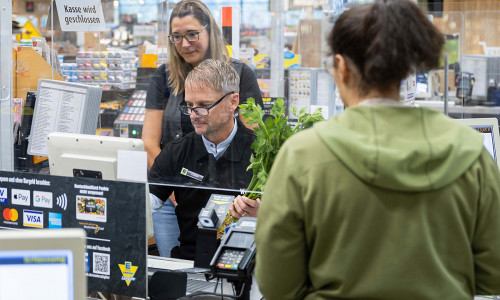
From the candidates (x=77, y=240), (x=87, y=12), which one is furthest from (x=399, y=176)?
(x=87, y=12)

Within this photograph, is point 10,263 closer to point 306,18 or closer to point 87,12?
point 87,12

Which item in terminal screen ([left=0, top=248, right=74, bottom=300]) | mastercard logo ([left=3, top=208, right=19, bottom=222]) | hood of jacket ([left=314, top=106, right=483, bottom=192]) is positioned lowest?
mastercard logo ([left=3, top=208, right=19, bottom=222])

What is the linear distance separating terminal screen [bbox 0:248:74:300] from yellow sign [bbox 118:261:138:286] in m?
0.95

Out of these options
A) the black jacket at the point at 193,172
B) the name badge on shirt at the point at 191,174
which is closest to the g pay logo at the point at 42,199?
the black jacket at the point at 193,172

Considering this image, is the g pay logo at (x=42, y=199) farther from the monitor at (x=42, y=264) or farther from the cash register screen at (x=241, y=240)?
the monitor at (x=42, y=264)

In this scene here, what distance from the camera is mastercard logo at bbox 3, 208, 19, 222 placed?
2.35m

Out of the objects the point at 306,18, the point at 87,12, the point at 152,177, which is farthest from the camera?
the point at 306,18

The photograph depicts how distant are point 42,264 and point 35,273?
2cm

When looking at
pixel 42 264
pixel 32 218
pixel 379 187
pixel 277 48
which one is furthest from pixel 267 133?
pixel 277 48

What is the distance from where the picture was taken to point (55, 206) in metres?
2.24

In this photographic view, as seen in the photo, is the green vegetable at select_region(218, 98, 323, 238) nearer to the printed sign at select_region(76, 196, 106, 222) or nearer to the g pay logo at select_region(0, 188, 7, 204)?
the printed sign at select_region(76, 196, 106, 222)

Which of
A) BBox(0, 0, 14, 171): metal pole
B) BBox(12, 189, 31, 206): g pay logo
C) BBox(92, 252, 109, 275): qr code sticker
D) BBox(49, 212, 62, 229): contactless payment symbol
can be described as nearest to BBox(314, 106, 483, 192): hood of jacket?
BBox(92, 252, 109, 275): qr code sticker

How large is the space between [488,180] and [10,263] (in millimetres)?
960

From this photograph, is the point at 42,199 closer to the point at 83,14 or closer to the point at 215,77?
the point at 215,77
